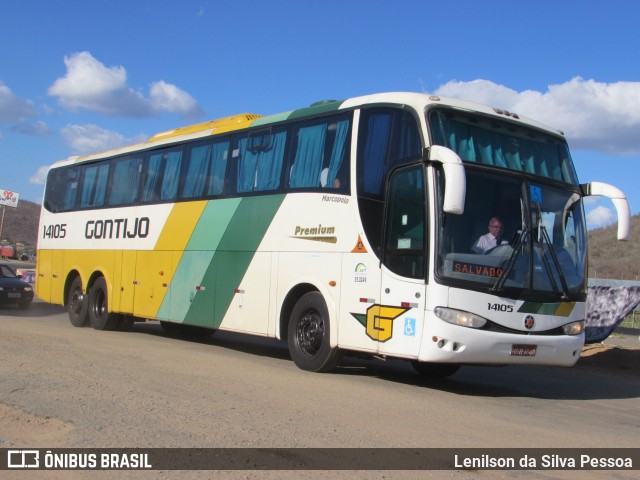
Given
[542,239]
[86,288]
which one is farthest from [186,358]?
[86,288]

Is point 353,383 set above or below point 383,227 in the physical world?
below

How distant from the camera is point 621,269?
173ft

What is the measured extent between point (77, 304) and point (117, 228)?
2.71m

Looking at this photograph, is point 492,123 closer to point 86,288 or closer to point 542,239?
point 542,239

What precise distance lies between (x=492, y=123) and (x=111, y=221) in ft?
33.4

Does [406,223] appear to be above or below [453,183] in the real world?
below

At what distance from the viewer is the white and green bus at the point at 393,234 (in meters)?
9.35

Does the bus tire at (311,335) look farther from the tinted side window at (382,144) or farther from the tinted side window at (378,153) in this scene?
Result: the tinted side window at (382,144)

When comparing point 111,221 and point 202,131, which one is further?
point 111,221

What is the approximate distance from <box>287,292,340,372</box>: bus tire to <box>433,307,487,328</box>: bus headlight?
6.77 ft

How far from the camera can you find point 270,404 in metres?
7.97

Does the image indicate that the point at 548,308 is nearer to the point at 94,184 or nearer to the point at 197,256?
the point at 197,256

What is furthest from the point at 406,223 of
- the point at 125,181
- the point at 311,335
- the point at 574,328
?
the point at 125,181

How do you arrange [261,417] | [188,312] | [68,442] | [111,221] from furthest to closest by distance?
[111,221] → [188,312] → [261,417] → [68,442]
